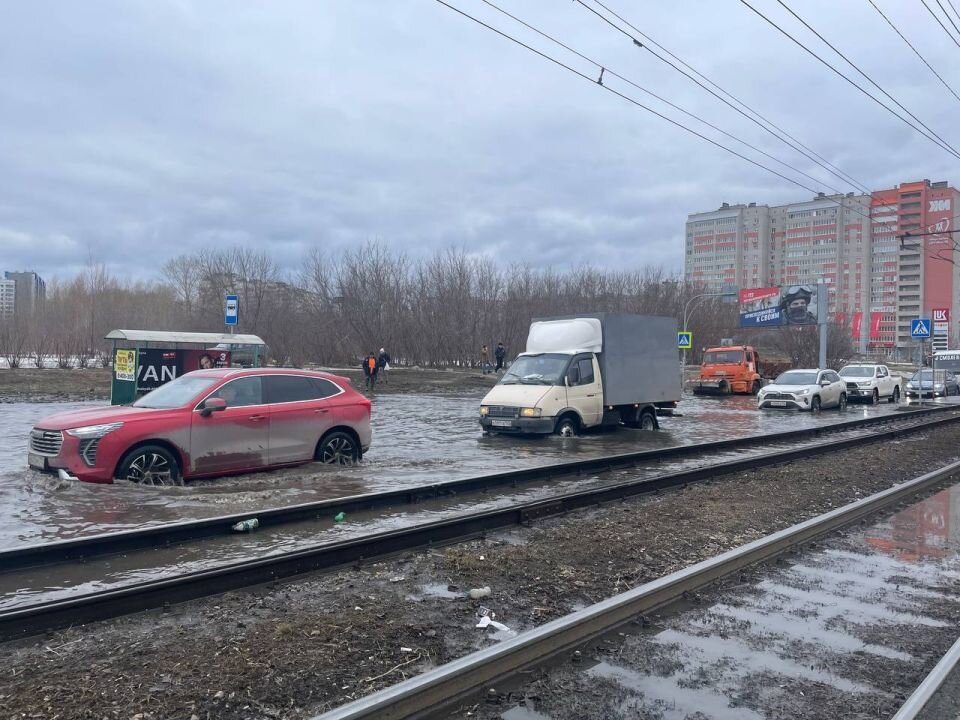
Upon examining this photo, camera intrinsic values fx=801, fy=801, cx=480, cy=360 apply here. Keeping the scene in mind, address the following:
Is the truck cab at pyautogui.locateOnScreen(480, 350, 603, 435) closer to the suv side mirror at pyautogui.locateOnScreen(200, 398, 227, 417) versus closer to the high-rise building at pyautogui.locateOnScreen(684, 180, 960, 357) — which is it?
the suv side mirror at pyautogui.locateOnScreen(200, 398, 227, 417)

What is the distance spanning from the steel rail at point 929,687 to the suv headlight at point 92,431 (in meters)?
8.76

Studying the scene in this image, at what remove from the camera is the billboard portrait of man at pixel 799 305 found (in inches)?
2053

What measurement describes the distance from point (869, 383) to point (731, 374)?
5.90 meters

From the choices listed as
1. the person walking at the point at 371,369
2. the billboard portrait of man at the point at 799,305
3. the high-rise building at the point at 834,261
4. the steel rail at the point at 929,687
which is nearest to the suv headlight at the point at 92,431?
the steel rail at the point at 929,687

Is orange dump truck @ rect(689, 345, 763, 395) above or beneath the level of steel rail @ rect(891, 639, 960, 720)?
above

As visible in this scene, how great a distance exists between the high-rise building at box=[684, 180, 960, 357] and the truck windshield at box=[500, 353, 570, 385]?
343ft

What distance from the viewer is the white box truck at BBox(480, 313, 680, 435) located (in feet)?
56.0

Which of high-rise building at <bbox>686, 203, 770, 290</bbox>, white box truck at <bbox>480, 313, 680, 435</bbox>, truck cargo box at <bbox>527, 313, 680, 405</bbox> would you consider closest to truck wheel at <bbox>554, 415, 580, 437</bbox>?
white box truck at <bbox>480, 313, 680, 435</bbox>

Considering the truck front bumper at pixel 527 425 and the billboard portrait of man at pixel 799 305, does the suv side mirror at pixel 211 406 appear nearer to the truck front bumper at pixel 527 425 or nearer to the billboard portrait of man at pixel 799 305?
the truck front bumper at pixel 527 425

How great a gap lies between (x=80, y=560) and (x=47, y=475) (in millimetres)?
4458

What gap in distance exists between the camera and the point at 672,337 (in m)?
20.6

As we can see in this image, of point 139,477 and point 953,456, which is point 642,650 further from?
point 953,456

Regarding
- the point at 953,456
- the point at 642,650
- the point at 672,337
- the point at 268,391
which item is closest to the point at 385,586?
the point at 642,650

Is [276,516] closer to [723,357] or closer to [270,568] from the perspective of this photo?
[270,568]
